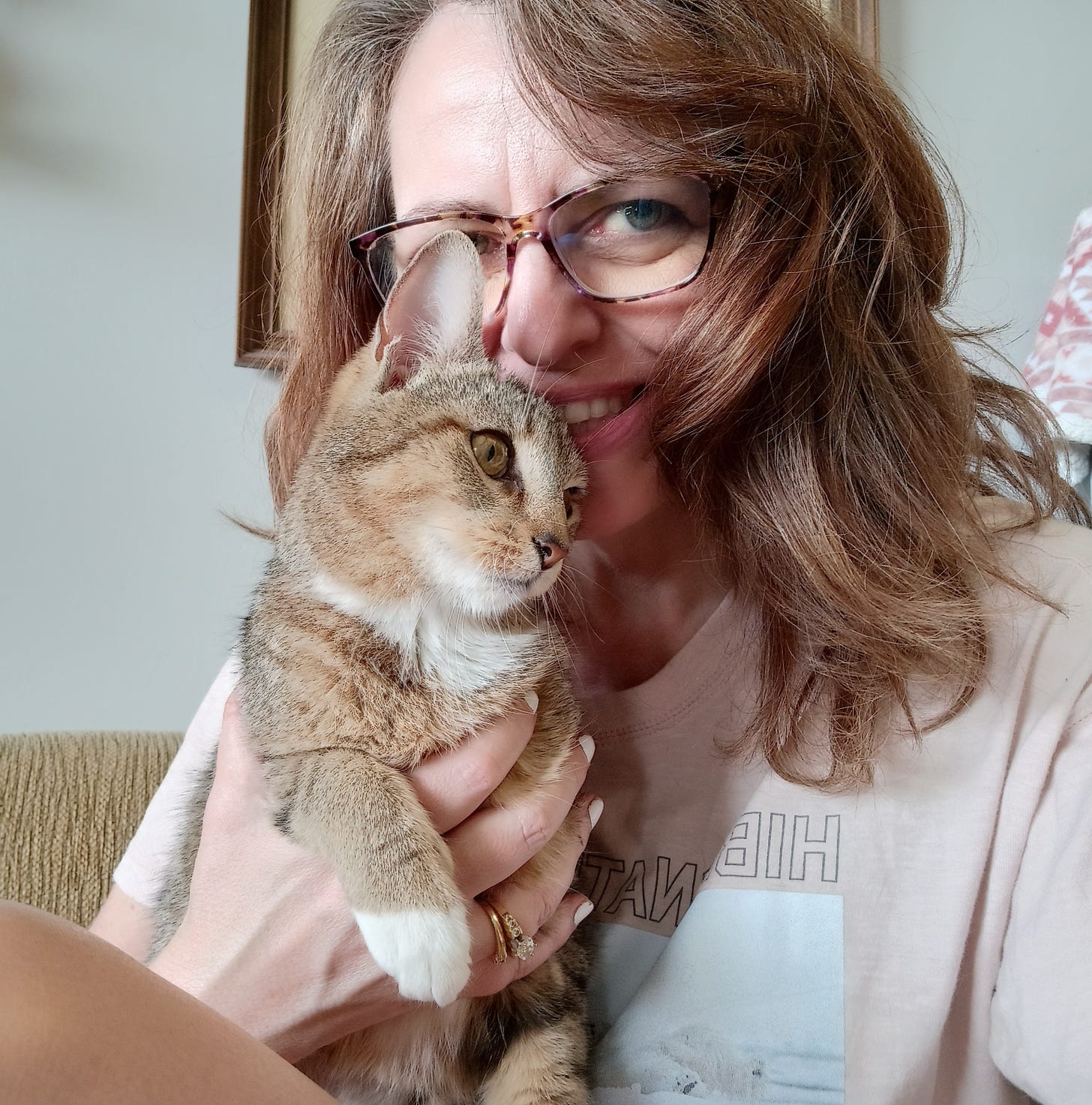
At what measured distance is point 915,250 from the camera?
1.09 metres

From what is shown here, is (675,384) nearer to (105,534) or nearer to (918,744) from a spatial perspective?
(918,744)

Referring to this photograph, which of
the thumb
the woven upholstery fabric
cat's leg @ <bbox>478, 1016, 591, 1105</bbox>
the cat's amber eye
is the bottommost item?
the woven upholstery fabric

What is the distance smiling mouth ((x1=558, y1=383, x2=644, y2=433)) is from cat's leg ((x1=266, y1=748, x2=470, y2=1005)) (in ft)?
1.52

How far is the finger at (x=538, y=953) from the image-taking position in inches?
33.0

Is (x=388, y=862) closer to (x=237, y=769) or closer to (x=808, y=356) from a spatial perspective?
(x=237, y=769)

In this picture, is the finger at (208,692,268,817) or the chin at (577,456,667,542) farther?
the chin at (577,456,667,542)

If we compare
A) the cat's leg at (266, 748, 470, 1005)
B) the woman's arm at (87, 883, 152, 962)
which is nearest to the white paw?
the cat's leg at (266, 748, 470, 1005)

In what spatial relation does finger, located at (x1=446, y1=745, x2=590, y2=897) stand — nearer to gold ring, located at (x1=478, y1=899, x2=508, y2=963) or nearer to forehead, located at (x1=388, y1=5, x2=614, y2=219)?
gold ring, located at (x1=478, y1=899, x2=508, y2=963)

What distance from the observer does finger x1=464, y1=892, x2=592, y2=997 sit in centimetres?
84

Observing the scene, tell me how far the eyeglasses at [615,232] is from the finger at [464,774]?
0.47 metres

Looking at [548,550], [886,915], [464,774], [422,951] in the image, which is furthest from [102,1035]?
[886,915]

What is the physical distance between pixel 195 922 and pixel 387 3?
3.93 ft

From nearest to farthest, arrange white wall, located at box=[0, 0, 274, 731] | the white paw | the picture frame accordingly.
Answer: the white paw < white wall, located at box=[0, 0, 274, 731] < the picture frame

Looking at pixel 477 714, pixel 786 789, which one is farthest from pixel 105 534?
pixel 786 789
